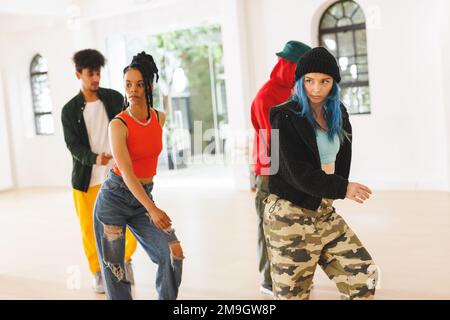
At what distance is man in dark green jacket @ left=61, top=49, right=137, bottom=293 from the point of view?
392cm

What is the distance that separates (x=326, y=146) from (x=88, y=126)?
1.94 m

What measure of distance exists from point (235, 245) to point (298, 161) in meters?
3.05

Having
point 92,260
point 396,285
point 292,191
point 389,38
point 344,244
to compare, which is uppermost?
point 389,38

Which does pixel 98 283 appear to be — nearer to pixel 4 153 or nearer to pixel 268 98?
pixel 268 98

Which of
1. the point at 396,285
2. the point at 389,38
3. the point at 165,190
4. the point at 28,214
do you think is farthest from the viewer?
the point at 165,190

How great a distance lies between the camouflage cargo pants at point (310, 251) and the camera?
2.51m

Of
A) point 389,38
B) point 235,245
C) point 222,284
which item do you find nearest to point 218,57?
point 389,38

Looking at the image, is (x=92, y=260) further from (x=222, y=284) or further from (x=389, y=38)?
(x=389, y=38)

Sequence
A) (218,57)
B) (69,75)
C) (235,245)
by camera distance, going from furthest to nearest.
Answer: (218,57)
(69,75)
(235,245)

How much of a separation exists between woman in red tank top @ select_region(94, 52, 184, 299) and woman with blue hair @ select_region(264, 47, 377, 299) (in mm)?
537

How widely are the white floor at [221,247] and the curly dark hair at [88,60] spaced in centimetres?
146

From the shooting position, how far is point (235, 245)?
539 cm

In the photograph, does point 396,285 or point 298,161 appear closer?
point 298,161

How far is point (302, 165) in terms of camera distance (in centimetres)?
242
